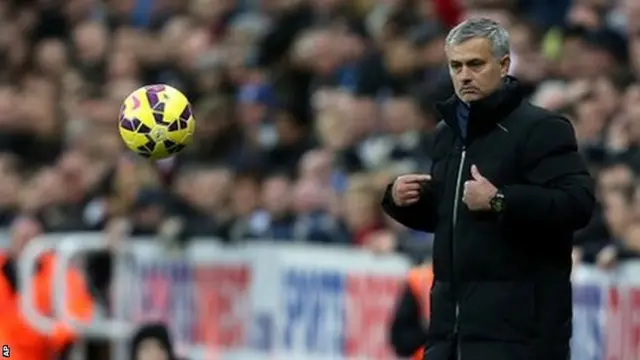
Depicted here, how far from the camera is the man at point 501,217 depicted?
300 inches

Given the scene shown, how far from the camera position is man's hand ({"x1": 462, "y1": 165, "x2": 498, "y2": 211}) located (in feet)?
24.8

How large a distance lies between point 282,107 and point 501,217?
8.56 m

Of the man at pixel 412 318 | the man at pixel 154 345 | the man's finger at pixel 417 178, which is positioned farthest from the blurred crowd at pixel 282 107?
the man's finger at pixel 417 178

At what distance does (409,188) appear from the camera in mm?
7973

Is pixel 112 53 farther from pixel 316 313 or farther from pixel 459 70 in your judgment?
pixel 459 70

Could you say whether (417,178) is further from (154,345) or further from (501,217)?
(154,345)

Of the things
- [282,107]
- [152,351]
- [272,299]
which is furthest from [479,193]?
[282,107]

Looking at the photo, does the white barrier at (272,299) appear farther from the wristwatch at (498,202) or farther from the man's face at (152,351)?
the wristwatch at (498,202)

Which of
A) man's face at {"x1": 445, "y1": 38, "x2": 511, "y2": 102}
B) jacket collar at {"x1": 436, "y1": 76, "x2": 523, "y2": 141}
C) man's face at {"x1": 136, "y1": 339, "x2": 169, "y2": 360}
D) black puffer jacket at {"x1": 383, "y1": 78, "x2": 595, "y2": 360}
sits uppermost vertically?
man's face at {"x1": 445, "y1": 38, "x2": 511, "y2": 102}

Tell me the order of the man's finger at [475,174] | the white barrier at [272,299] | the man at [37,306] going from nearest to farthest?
1. the man's finger at [475,174]
2. the white barrier at [272,299]
3. the man at [37,306]

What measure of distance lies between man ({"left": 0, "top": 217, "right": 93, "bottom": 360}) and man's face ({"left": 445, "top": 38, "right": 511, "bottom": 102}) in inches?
233

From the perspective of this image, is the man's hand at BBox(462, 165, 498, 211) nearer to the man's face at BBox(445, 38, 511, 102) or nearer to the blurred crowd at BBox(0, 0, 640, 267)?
the man's face at BBox(445, 38, 511, 102)

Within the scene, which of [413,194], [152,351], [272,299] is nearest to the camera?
[413,194]

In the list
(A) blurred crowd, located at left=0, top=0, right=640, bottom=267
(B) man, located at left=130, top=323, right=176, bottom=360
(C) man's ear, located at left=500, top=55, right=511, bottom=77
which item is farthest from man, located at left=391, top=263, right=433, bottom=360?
(C) man's ear, located at left=500, top=55, right=511, bottom=77
